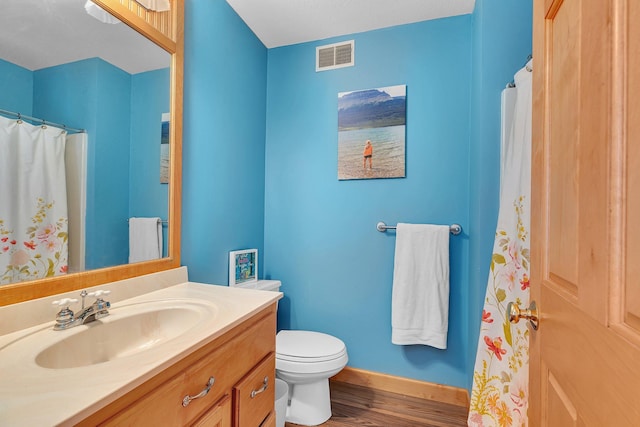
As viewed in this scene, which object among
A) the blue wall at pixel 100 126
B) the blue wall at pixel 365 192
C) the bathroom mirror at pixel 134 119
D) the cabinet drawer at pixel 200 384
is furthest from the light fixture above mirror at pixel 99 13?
the cabinet drawer at pixel 200 384

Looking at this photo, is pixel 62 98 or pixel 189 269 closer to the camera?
pixel 62 98

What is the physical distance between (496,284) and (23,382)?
1.50m

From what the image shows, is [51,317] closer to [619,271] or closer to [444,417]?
[619,271]

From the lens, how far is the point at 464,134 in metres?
1.75

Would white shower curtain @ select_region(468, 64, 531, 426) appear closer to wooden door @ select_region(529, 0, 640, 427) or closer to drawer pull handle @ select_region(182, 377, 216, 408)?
wooden door @ select_region(529, 0, 640, 427)

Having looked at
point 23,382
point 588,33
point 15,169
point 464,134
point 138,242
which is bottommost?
point 23,382

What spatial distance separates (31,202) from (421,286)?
178 centimetres

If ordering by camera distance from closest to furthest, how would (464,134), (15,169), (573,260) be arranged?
(573,260) → (15,169) → (464,134)

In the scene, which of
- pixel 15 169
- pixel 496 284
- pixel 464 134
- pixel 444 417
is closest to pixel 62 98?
pixel 15 169

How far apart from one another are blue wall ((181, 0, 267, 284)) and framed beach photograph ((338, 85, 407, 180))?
609 mm

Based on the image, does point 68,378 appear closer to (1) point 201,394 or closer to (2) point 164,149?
(1) point 201,394

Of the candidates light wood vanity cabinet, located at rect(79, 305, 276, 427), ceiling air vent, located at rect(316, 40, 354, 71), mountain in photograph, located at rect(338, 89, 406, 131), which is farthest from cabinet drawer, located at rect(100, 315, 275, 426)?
ceiling air vent, located at rect(316, 40, 354, 71)

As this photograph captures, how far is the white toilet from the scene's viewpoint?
1.47m

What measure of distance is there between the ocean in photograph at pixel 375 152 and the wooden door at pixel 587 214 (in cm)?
111
